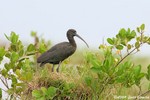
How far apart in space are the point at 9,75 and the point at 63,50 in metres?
1.51

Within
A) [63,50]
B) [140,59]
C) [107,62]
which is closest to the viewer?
[107,62]

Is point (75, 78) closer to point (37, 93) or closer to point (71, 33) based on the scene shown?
point (37, 93)

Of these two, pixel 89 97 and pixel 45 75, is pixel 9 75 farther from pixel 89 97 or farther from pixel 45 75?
pixel 89 97

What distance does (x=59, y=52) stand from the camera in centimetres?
737

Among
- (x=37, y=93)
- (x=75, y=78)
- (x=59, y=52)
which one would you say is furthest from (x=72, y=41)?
(x=37, y=93)

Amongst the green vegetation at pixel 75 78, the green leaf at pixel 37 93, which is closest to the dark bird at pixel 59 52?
the green vegetation at pixel 75 78

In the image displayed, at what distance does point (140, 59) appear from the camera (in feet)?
36.7

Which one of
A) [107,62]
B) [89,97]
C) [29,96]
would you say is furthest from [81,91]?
[107,62]

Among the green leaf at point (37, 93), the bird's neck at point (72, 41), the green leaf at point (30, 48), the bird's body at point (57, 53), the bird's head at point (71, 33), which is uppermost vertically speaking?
the bird's head at point (71, 33)

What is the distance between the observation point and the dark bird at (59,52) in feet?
23.2

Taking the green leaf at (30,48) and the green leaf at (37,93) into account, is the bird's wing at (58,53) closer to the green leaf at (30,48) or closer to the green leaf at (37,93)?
the green leaf at (30,48)

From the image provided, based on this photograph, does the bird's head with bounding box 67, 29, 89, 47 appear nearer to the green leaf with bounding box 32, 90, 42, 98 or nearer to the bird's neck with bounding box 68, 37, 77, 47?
the bird's neck with bounding box 68, 37, 77, 47

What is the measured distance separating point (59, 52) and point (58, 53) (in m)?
0.02

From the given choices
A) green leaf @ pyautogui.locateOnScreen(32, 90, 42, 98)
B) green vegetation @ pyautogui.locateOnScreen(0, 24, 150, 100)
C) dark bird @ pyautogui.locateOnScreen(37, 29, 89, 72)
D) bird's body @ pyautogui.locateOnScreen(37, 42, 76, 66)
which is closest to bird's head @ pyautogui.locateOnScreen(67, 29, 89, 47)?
dark bird @ pyautogui.locateOnScreen(37, 29, 89, 72)
